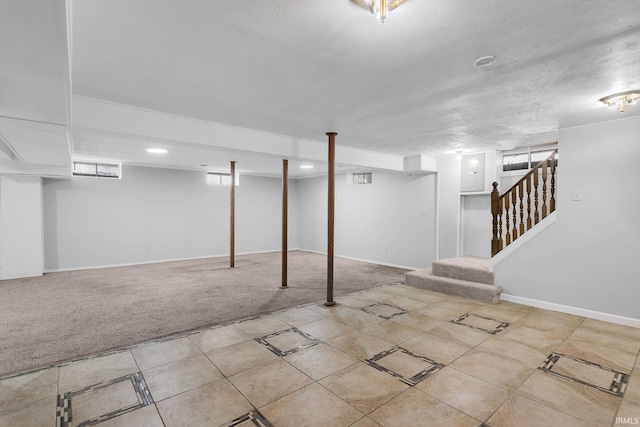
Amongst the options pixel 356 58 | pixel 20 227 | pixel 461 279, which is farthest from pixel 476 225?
pixel 20 227

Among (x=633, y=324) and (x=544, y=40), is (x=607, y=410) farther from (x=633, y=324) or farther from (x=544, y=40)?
(x=544, y=40)

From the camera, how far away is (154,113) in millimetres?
3625

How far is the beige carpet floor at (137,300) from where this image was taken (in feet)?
11.0

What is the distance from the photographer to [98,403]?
2.28 m

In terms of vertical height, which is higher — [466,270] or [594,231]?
[594,231]

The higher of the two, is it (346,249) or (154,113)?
(154,113)

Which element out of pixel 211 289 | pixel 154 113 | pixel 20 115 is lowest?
pixel 211 289

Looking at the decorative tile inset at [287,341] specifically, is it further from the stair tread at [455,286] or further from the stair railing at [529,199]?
the stair railing at [529,199]

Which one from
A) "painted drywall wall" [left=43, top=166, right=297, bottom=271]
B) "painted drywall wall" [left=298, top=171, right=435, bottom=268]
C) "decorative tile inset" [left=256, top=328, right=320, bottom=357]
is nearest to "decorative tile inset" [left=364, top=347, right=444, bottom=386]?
"decorative tile inset" [left=256, top=328, right=320, bottom=357]

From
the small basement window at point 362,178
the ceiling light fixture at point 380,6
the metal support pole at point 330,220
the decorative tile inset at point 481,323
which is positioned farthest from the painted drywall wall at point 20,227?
the decorative tile inset at point 481,323

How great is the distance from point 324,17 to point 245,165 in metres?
6.44

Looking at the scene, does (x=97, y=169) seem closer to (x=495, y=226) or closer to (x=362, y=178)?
(x=362, y=178)

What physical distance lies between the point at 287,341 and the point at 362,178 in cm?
614

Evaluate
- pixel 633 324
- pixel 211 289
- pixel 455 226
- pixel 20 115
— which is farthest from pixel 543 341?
pixel 20 115
